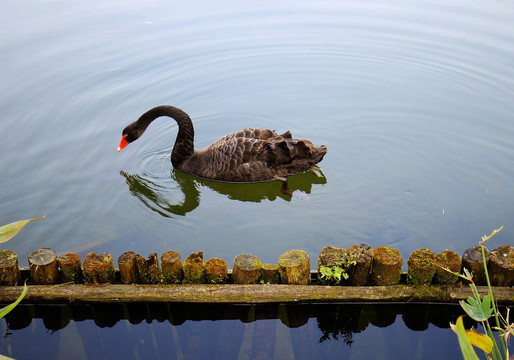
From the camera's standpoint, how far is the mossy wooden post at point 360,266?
10.3 feet

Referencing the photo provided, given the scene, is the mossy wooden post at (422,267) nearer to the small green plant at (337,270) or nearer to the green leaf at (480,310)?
the small green plant at (337,270)

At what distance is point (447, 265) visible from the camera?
123 inches

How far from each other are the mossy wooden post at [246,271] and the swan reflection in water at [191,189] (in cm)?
170

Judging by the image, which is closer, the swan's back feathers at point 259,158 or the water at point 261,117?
the water at point 261,117

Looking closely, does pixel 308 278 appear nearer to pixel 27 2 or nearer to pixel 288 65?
pixel 288 65

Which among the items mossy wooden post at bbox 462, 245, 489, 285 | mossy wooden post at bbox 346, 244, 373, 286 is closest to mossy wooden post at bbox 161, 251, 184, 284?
mossy wooden post at bbox 346, 244, 373, 286

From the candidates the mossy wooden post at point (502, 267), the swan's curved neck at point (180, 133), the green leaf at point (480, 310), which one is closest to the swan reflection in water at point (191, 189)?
the swan's curved neck at point (180, 133)

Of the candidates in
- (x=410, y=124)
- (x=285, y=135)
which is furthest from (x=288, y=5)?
(x=285, y=135)

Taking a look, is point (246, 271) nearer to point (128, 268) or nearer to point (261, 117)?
point (128, 268)

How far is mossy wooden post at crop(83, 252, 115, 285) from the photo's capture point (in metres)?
3.20

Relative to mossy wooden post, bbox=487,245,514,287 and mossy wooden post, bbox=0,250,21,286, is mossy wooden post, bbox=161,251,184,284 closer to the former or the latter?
mossy wooden post, bbox=0,250,21,286

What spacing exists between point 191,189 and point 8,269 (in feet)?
7.57

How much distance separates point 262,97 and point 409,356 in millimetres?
4604

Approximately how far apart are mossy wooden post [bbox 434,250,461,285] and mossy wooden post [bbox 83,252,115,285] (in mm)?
2029
